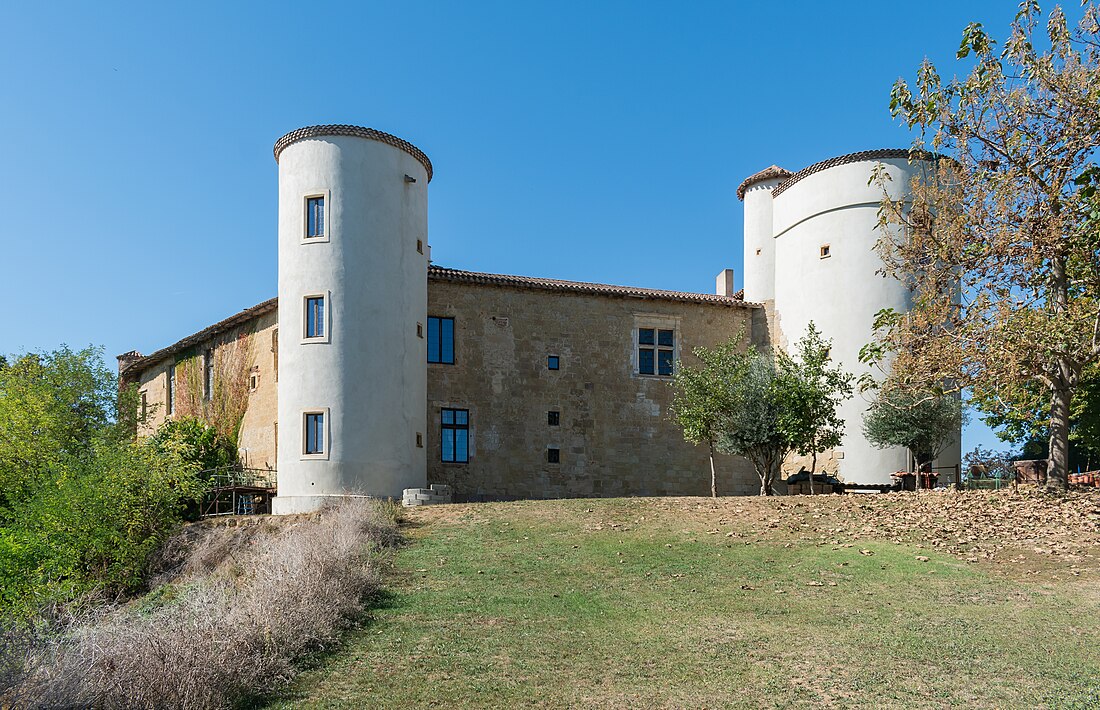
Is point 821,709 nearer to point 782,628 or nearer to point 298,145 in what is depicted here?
point 782,628

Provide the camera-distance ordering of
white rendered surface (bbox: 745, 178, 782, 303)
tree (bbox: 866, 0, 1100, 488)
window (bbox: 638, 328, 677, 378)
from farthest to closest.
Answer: white rendered surface (bbox: 745, 178, 782, 303)
window (bbox: 638, 328, 677, 378)
tree (bbox: 866, 0, 1100, 488)

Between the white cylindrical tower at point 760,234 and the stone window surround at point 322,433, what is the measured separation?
1474 centimetres

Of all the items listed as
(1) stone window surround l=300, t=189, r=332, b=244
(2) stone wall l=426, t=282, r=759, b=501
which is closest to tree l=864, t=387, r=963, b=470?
(2) stone wall l=426, t=282, r=759, b=501

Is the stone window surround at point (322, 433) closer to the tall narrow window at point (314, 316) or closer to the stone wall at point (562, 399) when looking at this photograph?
the tall narrow window at point (314, 316)

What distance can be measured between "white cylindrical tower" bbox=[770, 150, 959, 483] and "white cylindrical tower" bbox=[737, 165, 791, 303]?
1.54 meters

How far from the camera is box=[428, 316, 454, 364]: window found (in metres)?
25.9

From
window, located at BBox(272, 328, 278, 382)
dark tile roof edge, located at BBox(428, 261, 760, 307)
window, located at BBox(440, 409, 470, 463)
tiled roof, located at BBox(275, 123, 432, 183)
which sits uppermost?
tiled roof, located at BBox(275, 123, 432, 183)

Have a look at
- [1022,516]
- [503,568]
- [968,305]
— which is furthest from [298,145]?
[1022,516]

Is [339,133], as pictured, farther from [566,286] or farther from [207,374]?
[207,374]

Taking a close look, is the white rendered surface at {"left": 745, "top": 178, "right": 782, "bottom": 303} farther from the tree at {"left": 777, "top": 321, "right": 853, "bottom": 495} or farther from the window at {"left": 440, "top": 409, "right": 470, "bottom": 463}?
the window at {"left": 440, "top": 409, "right": 470, "bottom": 463}

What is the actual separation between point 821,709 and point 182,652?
614cm

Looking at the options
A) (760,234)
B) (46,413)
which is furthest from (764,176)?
(46,413)

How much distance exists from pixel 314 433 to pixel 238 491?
3.90m

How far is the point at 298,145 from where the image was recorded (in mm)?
23656
